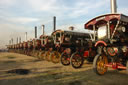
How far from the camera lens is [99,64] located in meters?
4.62

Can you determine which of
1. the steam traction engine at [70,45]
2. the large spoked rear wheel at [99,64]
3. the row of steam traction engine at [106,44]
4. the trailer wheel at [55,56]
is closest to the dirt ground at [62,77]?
the large spoked rear wheel at [99,64]

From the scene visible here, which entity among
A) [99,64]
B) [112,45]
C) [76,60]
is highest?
[112,45]

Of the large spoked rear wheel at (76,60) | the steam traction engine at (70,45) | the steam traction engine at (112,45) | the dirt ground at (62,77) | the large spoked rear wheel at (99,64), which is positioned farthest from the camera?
the steam traction engine at (70,45)

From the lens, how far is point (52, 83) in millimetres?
4012

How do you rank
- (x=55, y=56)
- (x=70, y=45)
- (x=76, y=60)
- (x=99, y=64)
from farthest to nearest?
1. (x=55, y=56)
2. (x=70, y=45)
3. (x=76, y=60)
4. (x=99, y=64)

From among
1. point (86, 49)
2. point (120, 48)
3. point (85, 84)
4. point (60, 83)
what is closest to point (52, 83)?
point (60, 83)

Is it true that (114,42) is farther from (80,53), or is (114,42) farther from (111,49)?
(80,53)

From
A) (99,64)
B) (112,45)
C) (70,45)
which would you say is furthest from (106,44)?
(70,45)

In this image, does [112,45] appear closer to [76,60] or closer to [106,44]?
[106,44]

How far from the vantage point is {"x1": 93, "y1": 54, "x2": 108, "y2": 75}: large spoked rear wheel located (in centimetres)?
436

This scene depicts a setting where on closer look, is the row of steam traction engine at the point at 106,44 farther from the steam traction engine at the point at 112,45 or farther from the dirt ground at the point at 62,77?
the dirt ground at the point at 62,77

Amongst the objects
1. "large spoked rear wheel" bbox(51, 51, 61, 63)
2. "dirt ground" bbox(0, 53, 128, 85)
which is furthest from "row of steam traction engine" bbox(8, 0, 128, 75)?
"large spoked rear wheel" bbox(51, 51, 61, 63)

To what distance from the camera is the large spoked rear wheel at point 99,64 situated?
14.3 ft

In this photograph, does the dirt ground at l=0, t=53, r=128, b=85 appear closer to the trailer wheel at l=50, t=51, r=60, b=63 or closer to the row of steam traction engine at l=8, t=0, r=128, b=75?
the row of steam traction engine at l=8, t=0, r=128, b=75
